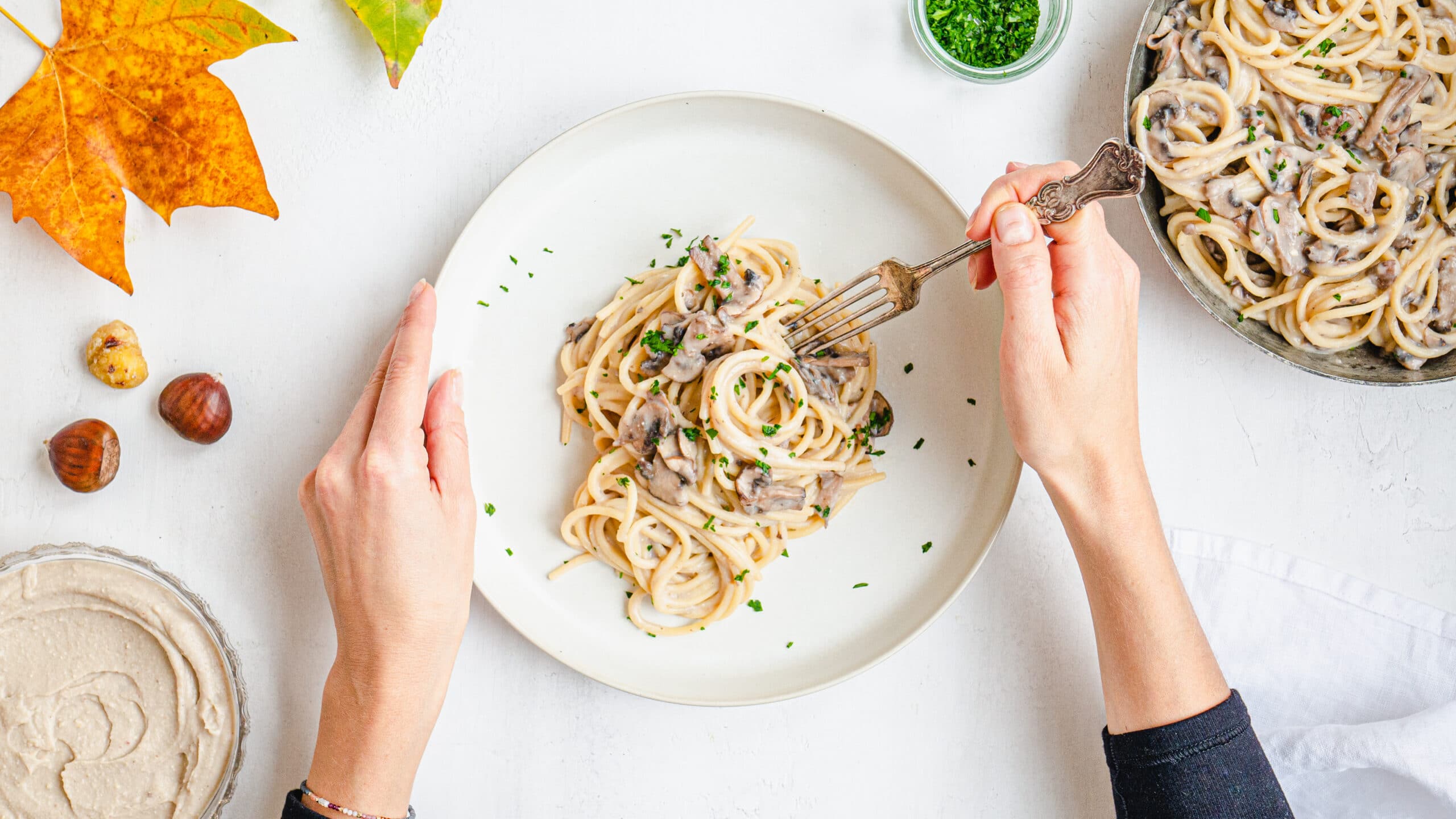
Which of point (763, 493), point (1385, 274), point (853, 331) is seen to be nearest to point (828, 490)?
point (763, 493)

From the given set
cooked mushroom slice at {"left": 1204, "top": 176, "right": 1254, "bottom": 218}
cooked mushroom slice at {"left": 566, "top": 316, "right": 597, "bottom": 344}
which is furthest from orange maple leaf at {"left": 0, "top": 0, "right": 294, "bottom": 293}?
cooked mushroom slice at {"left": 1204, "top": 176, "right": 1254, "bottom": 218}

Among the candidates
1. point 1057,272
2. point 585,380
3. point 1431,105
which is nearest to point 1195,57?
point 1431,105

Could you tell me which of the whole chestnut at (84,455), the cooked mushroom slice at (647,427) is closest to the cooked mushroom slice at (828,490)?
the cooked mushroom slice at (647,427)

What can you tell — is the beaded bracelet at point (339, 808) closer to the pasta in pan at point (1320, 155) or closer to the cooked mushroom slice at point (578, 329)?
the cooked mushroom slice at point (578, 329)

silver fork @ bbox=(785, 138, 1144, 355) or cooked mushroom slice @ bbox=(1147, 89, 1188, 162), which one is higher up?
cooked mushroom slice @ bbox=(1147, 89, 1188, 162)

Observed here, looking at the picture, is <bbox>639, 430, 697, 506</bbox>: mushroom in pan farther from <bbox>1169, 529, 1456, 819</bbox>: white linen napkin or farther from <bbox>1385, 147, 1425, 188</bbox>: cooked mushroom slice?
<bbox>1385, 147, 1425, 188</bbox>: cooked mushroom slice

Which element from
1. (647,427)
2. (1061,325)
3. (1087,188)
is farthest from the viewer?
(647,427)

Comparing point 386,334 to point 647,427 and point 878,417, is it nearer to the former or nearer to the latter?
point 647,427
